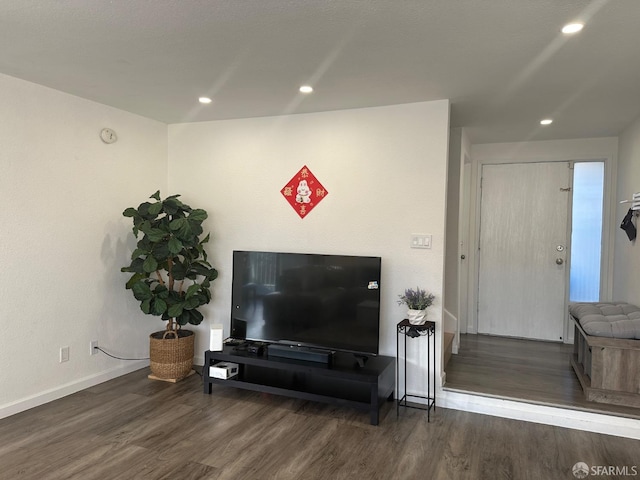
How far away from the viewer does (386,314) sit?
3.67 m

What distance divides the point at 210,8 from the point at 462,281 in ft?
14.2

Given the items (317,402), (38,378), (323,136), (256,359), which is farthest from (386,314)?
(38,378)

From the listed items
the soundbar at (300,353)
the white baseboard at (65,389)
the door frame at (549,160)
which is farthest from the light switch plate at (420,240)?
the white baseboard at (65,389)

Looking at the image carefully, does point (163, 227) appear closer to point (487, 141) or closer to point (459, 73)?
point (459, 73)

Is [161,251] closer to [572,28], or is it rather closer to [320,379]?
[320,379]

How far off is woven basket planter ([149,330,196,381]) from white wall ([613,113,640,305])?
401 cm

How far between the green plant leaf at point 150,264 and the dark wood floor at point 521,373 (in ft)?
8.54

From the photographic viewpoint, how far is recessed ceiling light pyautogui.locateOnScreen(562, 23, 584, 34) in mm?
2139

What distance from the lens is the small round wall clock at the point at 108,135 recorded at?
150 inches

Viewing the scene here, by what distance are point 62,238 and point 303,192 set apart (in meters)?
2.00

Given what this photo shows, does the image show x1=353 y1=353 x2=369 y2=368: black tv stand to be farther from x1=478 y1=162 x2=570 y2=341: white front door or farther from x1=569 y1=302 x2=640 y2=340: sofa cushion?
x1=478 y1=162 x2=570 y2=341: white front door

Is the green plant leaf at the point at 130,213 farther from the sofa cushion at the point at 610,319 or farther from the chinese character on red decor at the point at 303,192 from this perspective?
the sofa cushion at the point at 610,319

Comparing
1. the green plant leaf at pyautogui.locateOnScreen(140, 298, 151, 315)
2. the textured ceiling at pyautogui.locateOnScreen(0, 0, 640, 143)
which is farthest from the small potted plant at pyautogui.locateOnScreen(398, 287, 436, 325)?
the green plant leaf at pyautogui.locateOnScreen(140, 298, 151, 315)

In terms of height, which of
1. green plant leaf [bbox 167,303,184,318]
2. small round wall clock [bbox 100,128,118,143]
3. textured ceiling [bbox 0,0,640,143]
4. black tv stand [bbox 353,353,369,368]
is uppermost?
textured ceiling [bbox 0,0,640,143]
